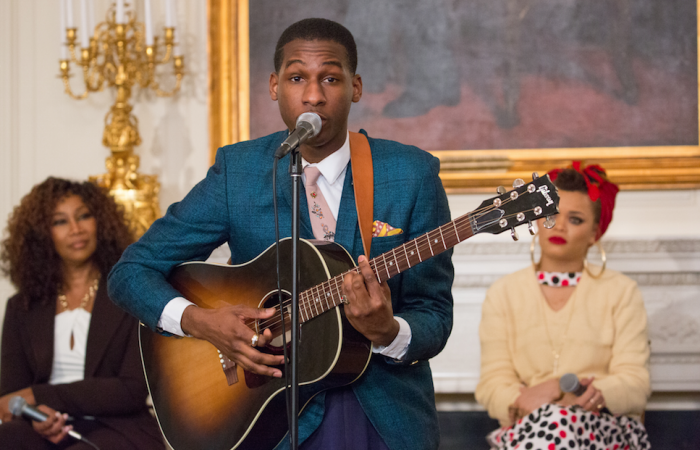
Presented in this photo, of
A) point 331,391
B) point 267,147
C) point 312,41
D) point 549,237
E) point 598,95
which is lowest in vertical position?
point 331,391

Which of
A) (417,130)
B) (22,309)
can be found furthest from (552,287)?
(22,309)

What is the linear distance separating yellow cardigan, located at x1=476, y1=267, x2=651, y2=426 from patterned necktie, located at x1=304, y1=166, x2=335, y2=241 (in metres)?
1.31

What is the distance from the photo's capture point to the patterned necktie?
1787mm

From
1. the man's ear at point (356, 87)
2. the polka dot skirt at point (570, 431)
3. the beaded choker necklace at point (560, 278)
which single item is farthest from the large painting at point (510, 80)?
the man's ear at point (356, 87)

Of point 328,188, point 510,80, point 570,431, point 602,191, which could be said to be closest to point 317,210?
point 328,188

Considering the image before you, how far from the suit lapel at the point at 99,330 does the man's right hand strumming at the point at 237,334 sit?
3.88 ft

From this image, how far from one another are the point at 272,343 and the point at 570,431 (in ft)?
4.10

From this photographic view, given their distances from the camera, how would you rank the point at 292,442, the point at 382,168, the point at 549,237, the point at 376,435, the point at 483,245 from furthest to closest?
the point at 483,245
the point at 549,237
the point at 382,168
the point at 376,435
the point at 292,442

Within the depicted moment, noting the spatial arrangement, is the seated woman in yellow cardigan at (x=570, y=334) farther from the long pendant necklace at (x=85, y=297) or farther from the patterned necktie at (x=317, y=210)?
the long pendant necklace at (x=85, y=297)

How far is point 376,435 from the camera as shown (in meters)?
1.69

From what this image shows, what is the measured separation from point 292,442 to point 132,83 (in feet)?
8.93

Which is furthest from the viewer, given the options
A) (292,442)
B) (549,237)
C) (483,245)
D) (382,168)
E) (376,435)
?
(483,245)

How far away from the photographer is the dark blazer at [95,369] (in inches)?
106

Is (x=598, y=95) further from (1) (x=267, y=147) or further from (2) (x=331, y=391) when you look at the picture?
(2) (x=331, y=391)
